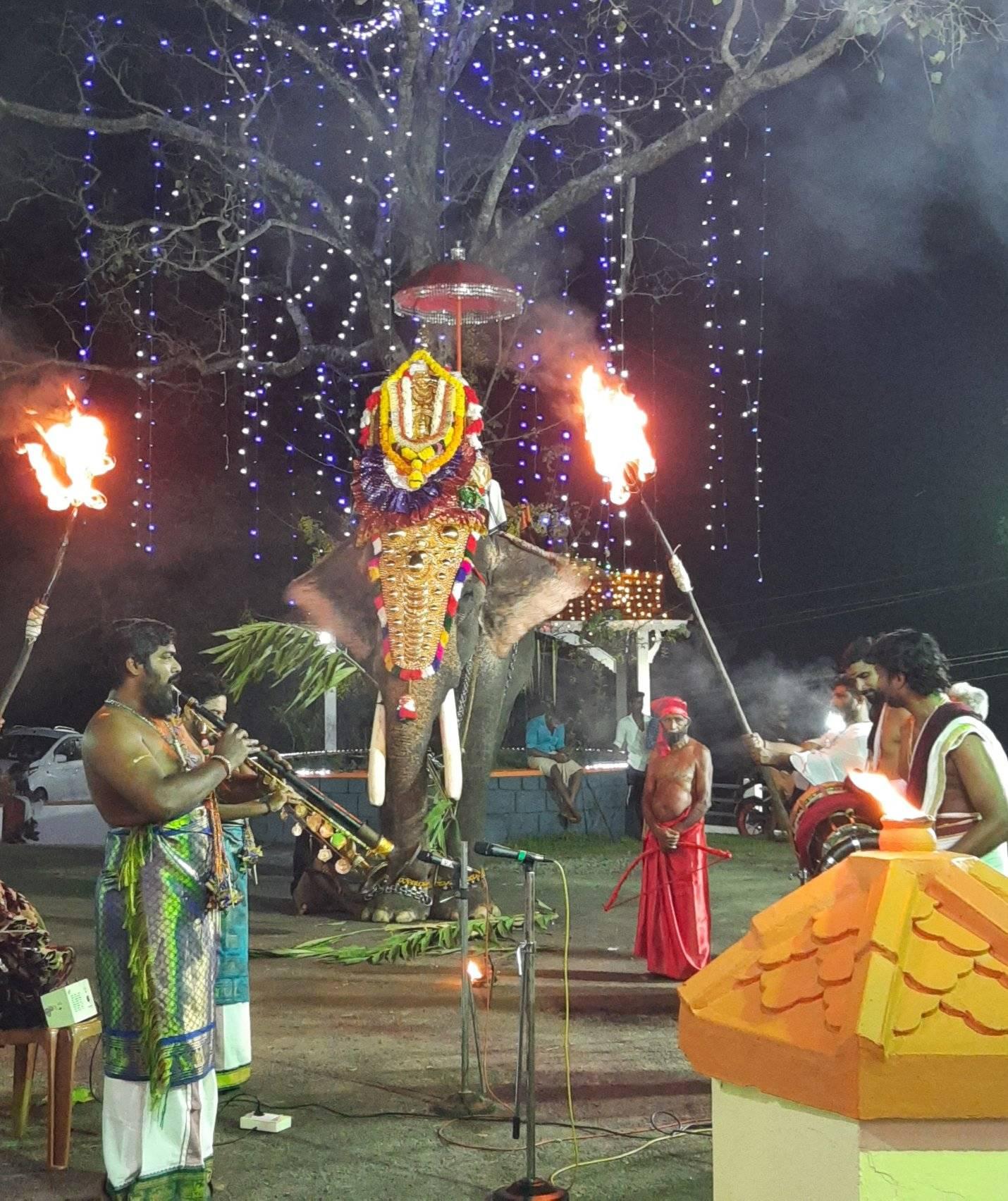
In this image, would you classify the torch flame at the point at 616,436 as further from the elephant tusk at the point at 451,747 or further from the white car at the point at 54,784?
the white car at the point at 54,784

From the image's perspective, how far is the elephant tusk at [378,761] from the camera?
933 centimetres

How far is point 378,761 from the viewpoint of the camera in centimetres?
945

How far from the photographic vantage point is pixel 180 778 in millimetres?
4336

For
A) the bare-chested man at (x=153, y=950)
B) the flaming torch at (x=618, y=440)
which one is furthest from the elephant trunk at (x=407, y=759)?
the bare-chested man at (x=153, y=950)

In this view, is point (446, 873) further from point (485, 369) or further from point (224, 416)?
point (224, 416)

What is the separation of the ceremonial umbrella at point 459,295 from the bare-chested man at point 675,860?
12.7 feet

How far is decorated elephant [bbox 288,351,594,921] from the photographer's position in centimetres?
928

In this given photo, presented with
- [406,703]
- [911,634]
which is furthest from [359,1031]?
[911,634]

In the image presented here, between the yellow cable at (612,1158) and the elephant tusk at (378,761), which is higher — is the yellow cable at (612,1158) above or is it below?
below

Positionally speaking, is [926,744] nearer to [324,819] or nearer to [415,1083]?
[324,819]

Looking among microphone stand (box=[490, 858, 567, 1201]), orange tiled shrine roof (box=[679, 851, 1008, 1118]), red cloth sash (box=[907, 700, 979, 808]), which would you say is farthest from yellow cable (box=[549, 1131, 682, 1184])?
orange tiled shrine roof (box=[679, 851, 1008, 1118])

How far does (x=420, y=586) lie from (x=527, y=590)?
1.15 metres

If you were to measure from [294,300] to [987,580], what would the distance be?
1471 centimetres

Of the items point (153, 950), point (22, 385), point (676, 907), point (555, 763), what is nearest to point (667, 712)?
point (676, 907)
